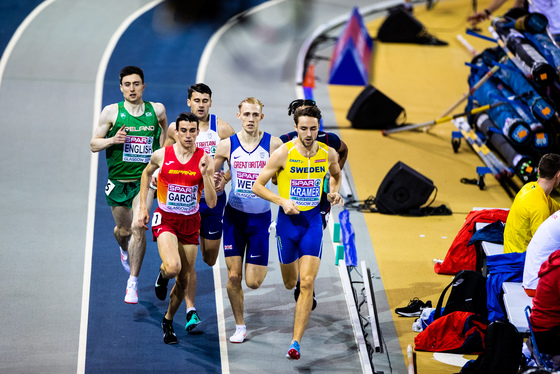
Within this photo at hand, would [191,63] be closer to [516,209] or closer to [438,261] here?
[438,261]

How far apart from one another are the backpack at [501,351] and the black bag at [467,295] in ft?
4.19

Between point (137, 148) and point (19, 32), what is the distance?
32.6ft

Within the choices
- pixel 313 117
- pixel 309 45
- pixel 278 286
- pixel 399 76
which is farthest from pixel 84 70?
pixel 313 117

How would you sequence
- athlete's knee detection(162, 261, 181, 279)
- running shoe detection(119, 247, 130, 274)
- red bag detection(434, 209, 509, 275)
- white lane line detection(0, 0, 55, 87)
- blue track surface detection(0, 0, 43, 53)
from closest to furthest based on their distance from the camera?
athlete's knee detection(162, 261, 181, 279) → running shoe detection(119, 247, 130, 274) → red bag detection(434, 209, 509, 275) → white lane line detection(0, 0, 55, 87) → blue track surface detection(0, 0, 43, 53)

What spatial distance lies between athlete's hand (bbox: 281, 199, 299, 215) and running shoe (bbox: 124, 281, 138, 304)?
6.71 ft

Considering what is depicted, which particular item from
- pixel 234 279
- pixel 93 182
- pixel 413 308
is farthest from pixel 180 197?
pixel 93 182

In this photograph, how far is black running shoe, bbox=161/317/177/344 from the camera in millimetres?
8195

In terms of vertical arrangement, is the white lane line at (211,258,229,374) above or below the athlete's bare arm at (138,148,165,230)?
below

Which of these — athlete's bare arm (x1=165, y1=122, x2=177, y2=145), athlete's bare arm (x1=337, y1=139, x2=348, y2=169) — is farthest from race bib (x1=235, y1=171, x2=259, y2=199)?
athlete's bare arm (x1=337, y1=139, x2=348, y2=169)

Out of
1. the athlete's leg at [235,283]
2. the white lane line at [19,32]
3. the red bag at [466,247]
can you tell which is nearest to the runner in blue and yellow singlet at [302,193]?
the athlete's leg at [235,283]

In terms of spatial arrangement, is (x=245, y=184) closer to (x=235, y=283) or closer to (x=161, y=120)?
(x=235, y=283)

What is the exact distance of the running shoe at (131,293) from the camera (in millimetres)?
8602

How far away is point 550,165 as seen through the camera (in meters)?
8.31

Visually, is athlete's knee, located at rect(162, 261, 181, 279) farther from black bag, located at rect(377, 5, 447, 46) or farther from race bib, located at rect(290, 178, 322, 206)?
black bag, located at rect(377, 5, 447, 46)
